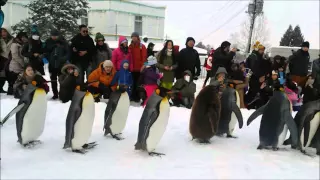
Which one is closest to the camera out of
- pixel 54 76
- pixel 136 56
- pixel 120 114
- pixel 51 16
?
pixel 120 114

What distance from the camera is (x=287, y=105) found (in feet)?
11.6

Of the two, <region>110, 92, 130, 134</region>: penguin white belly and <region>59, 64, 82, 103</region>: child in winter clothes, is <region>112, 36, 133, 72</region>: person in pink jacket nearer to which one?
<region>59, 64, 82, 103</region>: child in winter clothes

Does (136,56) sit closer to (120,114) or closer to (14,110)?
(120,114)

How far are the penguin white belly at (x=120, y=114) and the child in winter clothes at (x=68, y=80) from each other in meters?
1.94

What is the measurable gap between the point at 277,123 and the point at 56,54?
434cm

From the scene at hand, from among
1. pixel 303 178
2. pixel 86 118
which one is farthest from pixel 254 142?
pixel 86 118

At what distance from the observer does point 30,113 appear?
3301mm

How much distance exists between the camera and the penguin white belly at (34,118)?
10.8 ft

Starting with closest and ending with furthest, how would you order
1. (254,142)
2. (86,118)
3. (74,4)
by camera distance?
(86,118), (254,142), (74,4)

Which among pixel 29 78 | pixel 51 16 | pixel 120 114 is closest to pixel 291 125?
pixel 120 114

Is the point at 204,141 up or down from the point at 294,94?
down

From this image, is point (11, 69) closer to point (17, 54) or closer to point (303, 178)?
point (17, 54)

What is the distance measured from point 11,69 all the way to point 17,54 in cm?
37

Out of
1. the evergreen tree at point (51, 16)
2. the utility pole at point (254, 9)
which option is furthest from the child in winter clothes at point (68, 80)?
the utility pole at point (254, 9)
